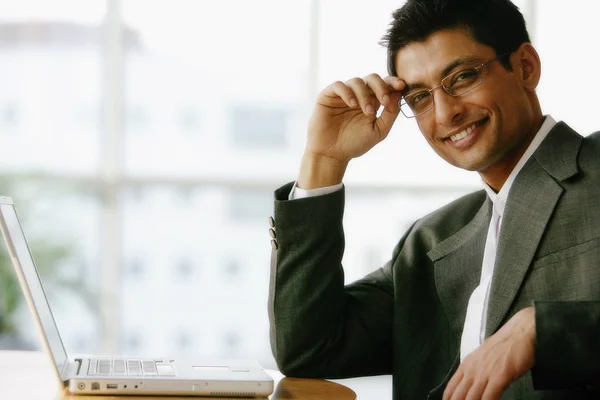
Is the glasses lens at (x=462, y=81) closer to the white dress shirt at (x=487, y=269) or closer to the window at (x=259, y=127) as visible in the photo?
the white dress shirt at (x=487, y=269)

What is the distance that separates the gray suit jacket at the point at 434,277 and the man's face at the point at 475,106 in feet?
0.41

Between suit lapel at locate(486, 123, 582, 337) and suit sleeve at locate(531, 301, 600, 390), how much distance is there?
22 centimetres

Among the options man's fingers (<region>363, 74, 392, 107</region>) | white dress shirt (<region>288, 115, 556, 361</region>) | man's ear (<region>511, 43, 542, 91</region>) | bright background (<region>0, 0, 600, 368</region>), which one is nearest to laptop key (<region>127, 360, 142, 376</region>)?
white dress shirt (<region>288, 115, 556, 361</region>)

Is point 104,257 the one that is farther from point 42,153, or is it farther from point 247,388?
point 247,388

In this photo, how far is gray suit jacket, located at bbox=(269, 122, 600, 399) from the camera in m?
1.55

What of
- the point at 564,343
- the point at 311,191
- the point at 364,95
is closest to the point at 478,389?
the point at 564,343

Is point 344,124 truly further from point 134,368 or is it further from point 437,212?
point 134,368

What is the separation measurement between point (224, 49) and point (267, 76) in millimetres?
279

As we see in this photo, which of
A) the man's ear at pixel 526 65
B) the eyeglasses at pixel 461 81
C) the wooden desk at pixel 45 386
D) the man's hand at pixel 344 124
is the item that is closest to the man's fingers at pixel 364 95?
the man's hand at pixel 344 124

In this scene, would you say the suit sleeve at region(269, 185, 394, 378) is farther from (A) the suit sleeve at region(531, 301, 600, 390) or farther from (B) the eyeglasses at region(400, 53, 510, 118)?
(A) the suit sleeve at region(531, 301, 600, 390)

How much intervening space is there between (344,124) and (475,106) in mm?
311

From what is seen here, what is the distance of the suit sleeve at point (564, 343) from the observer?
132cm

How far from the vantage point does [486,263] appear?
1730 mm

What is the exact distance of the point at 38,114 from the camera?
14.9 feet
